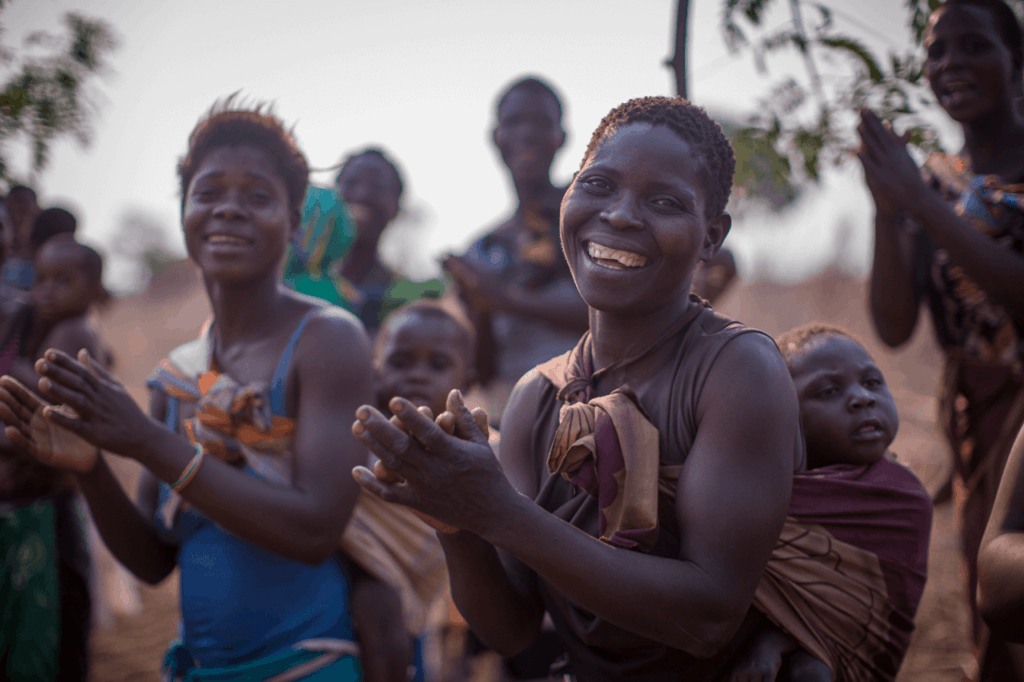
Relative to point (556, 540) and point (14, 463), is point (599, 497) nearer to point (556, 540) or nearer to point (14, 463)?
point (556, 540)

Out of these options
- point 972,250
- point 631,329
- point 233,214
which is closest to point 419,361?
point 233,214

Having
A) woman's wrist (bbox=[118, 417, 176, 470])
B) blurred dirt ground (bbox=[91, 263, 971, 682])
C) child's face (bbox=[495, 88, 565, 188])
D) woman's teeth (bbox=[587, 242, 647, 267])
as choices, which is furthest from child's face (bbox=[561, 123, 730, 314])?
child's face (bbox=[495, 88, 565, 188])

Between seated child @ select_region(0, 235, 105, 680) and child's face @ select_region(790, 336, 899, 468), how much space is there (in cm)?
312

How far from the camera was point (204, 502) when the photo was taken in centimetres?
202

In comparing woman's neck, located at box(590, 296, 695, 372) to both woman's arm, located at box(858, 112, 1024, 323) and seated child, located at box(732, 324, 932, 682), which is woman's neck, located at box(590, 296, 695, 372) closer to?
seated child, located at box(732, 324, 932, 682)

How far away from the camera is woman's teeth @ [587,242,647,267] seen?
1.53 m

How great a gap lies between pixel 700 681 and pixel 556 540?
1.90 feet

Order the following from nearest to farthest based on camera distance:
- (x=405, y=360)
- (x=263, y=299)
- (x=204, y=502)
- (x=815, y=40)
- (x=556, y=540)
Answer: (x=556, y=540) < (x=204, y=502) < (x=263, y=299) < (x=815, y=40) < (x=405, y=360)

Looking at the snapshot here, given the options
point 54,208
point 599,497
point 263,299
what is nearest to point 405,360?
point 263,299

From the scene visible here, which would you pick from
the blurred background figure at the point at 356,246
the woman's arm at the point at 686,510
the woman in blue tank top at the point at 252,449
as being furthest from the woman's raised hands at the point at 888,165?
the blurred background figure at the point at 356,246

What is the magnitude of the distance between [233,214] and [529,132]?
2.32 m

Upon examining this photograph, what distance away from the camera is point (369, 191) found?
4715 millimetres

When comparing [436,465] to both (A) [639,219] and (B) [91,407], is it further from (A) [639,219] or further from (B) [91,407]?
(B) [91,407]

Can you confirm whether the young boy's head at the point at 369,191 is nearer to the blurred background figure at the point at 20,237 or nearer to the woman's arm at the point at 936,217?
→ the blurred background figure at the point at 20,237
